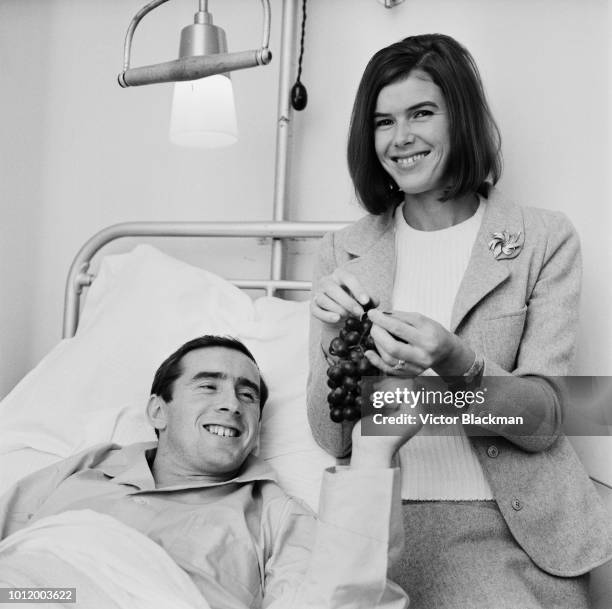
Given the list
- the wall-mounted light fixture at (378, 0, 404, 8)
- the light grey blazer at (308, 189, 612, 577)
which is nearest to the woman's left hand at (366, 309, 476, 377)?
the light grey blazer at (308, 189, 612, 577)

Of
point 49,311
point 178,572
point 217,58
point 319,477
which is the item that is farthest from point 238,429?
point 49,311

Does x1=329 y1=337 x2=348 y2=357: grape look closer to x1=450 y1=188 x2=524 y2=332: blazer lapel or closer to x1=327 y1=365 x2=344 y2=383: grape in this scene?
x1=327 y1=365 x2=344 y2=383: grape

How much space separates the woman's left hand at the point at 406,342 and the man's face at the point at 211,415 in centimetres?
40

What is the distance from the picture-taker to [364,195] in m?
1.49

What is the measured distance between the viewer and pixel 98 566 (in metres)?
0.98

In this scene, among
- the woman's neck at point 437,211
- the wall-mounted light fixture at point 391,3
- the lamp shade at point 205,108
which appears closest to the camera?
the woman's neck at point 437,211

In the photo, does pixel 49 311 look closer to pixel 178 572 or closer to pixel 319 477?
pixel 319 477

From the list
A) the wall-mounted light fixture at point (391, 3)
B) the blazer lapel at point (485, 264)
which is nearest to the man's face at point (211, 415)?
the blazer lapel at point (485, 264)

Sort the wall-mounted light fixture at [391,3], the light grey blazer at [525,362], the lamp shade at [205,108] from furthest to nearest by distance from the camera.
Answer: the wall-mounted light fixture at [391,3], the lamp shade at [205,108], the light grey blazer at [525,362]

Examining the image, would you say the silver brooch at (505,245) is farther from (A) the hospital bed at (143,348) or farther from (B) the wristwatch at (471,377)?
(A) the hospital bed at (143,348)

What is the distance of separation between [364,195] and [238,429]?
0.50 meters

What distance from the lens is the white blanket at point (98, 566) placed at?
957mm

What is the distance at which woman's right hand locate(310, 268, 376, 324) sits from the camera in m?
1.10

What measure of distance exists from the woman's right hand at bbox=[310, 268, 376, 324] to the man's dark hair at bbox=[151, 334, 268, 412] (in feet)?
1.20
